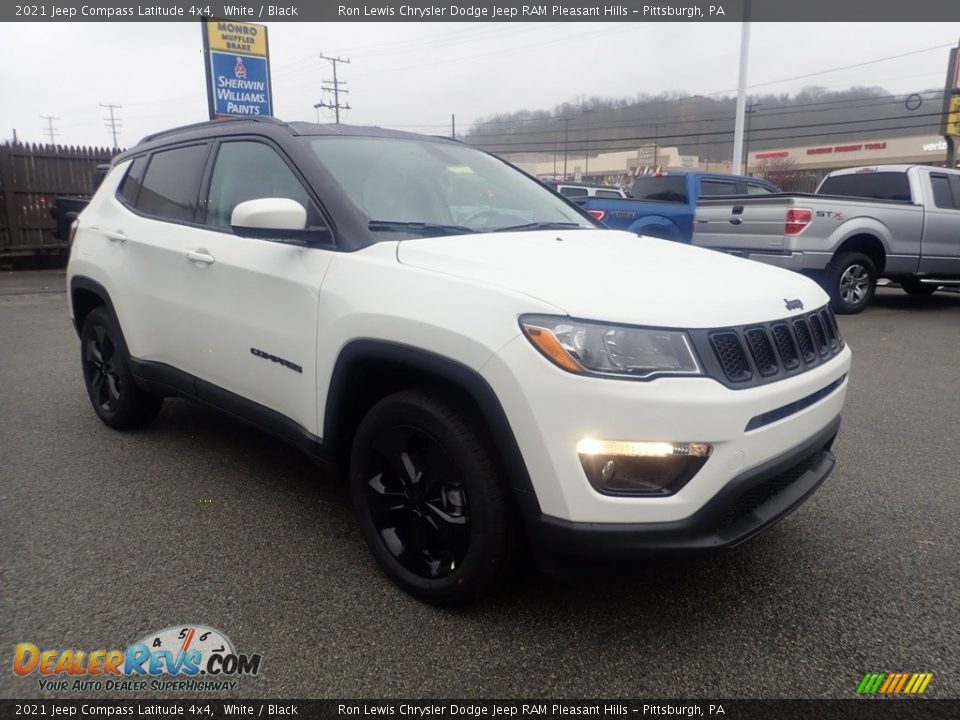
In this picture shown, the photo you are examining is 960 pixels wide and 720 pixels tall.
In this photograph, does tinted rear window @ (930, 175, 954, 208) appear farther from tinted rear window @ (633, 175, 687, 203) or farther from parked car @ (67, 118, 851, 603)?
parked car @ (67, 118, 851, 603)

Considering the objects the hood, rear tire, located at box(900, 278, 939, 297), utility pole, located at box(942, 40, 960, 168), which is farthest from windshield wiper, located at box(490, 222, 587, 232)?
utility pole, located at box(942, 40, 960, 168)

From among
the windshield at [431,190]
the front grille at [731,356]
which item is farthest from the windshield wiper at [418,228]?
the front grille at [731,356]

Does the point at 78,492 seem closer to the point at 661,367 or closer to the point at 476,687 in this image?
the point at 476,687

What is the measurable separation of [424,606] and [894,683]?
154 centimetres

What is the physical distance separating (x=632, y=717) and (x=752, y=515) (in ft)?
2.39

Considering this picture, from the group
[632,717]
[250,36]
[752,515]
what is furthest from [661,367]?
[250,36]

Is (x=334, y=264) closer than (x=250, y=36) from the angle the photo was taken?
Yes

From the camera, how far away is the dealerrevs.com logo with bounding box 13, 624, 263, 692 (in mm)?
2184

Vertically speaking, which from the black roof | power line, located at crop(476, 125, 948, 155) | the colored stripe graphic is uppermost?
power line, located at crop(476, 125, 948, 155)

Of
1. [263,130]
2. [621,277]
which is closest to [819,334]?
[621,277]

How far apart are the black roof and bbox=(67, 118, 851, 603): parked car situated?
2 cm

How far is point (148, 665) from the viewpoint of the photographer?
7.44 ft

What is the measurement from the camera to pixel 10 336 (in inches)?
302

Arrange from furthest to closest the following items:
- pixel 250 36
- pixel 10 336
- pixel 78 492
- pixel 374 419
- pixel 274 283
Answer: pixel 250 36
pixel 10 336
pixel 78 492
pixel 274 283
pixel 374 419
